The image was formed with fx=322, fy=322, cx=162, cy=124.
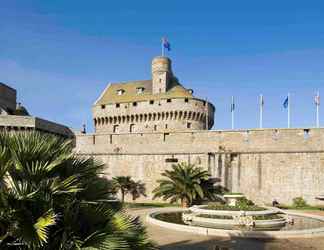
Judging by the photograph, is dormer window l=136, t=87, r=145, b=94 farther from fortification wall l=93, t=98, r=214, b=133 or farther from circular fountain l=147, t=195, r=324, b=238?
circular fountain l=147, t=195, r=324, b=238

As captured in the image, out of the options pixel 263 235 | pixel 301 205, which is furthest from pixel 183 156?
pixel 263 235

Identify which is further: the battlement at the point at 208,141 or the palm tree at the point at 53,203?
the battlement at the point at 208,141

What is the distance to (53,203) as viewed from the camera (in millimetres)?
4719

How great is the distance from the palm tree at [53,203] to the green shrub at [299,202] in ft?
72.0

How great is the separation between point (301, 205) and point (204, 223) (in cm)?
1266

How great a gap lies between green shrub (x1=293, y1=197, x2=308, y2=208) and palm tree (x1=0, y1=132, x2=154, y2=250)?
864 inches

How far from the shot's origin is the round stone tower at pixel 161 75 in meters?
43.4

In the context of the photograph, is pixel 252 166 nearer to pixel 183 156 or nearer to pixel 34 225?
pixel 183 156

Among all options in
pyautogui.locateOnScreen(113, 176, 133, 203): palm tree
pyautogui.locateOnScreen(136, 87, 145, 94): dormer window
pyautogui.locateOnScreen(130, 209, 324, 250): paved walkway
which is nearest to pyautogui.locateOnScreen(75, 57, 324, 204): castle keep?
pyautogui.locateOnScreen(113, 176, 133, 203): palm tree

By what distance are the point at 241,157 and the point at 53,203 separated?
77.4 ft

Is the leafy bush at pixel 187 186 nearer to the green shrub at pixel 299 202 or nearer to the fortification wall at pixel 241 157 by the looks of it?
the fortification wall at pixel 241 157

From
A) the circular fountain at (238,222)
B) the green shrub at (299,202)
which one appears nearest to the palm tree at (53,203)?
the circular fountain at (238,222)

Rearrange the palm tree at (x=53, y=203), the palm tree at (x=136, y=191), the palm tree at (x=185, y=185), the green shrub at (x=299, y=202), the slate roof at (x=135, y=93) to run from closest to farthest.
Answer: the palm tree at (x=53, y=203)
the palm tree at (x=185, y=185)
the green shrub at (x=299, y=202)
the palm tree at (x=136, y=191)
the slate roof at (x=135, y=93)

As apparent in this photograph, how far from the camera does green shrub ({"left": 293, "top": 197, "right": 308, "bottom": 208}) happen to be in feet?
79.7
